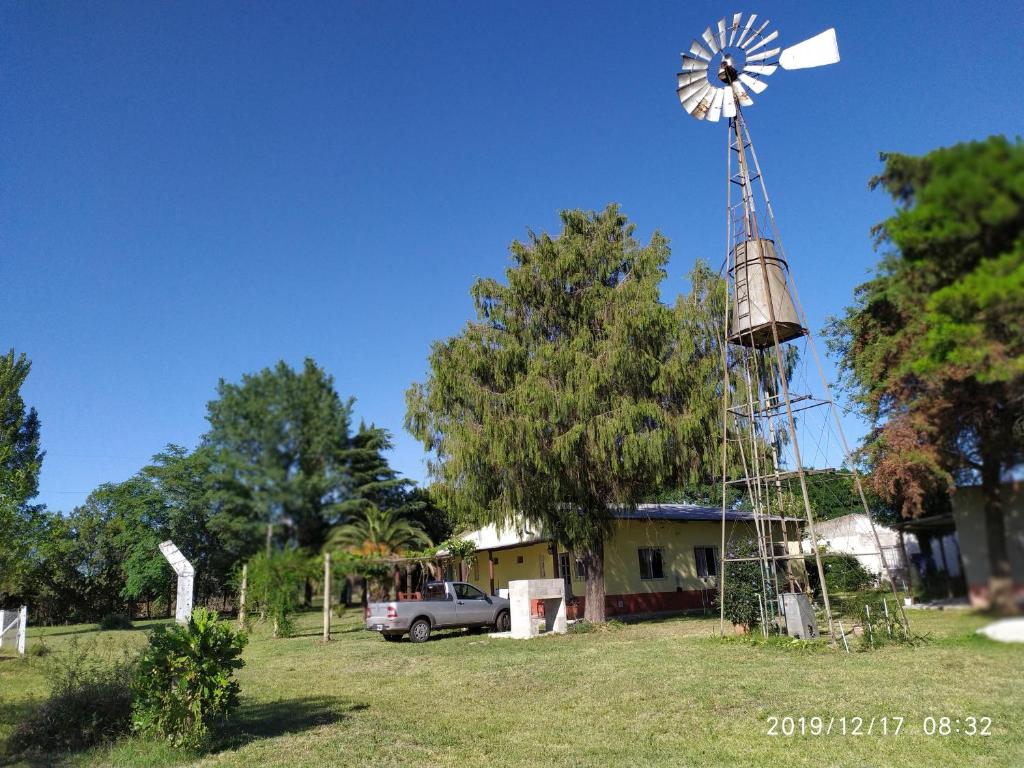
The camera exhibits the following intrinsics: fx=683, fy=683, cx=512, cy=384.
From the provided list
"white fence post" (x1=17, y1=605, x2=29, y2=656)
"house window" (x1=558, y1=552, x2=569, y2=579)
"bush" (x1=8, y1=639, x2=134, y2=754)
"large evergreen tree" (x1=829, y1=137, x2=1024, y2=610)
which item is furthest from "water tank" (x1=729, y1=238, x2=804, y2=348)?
"house window" (x1=558, y1=552, x2=569, y2=579)

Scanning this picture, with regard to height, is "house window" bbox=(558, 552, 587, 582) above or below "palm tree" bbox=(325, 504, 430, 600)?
below

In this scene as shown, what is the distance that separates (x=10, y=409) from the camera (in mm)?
4977

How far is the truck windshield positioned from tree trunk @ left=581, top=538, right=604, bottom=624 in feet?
15.9

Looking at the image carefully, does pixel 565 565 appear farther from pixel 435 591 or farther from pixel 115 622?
pixel 115 622

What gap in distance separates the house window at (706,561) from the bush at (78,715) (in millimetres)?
25179

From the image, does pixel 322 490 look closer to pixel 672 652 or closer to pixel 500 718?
pixel 500 718

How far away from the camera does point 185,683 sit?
782 centimetres

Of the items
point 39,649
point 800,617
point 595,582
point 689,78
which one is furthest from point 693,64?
point 39,649

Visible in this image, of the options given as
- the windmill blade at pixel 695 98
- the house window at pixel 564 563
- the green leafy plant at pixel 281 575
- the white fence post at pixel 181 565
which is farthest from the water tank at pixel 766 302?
the house window at pixel 564 563

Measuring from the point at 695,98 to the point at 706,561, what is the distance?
79.1 feet

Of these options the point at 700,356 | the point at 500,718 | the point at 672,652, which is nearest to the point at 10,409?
the point at 500,718

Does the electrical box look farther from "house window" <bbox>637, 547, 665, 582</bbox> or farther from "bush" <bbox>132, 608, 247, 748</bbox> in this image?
"house window" <bbox>637, 547, 665, 582</bbox>

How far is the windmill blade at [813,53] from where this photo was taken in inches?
132

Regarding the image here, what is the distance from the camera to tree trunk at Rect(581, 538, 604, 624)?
74.0 ft
